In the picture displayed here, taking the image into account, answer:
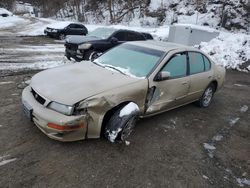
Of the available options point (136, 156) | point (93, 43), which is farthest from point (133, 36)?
point (136, 156)

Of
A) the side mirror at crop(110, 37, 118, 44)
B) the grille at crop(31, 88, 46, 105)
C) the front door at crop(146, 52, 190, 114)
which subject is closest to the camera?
the grille at crop(31, 88, 46, 105)

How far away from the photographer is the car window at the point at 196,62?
5.24m

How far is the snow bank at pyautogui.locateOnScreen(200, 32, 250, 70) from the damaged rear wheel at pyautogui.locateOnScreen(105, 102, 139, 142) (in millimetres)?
9214

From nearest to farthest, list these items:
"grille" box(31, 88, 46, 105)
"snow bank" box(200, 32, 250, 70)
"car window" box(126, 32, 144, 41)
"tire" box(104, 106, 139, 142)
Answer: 1. "grille" box(31, 88, 46, 105)
2. "tire" box(104, 106, 139, 142)
3. "car window" box(126, 32, 144, 41)
4. "snow bank" box(200, 32, 250, 70)

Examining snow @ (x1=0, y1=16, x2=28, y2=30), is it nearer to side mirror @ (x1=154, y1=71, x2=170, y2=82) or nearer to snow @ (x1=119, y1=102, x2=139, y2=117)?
side mirror @ (x1=154, y1=71, x2=170, y2=82)

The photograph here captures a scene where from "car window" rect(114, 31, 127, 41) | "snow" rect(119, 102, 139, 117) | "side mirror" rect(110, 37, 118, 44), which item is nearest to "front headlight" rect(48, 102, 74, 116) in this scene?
"snow" rect(119, 102, 139, 117)

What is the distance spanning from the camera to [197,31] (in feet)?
51.2

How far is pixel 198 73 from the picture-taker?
5398 millimetres

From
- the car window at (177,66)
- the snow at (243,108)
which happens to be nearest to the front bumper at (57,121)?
the car window at (177,66)

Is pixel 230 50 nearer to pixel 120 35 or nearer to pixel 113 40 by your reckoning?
pixel 120 35

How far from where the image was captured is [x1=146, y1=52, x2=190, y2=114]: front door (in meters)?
4.41

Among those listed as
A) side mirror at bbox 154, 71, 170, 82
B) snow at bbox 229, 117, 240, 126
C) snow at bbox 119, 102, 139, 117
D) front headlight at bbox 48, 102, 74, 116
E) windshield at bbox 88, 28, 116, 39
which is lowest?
snow at bbox 229, 117, 240, 126

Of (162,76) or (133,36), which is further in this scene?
(133,36)

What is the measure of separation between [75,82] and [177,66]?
204 cm
